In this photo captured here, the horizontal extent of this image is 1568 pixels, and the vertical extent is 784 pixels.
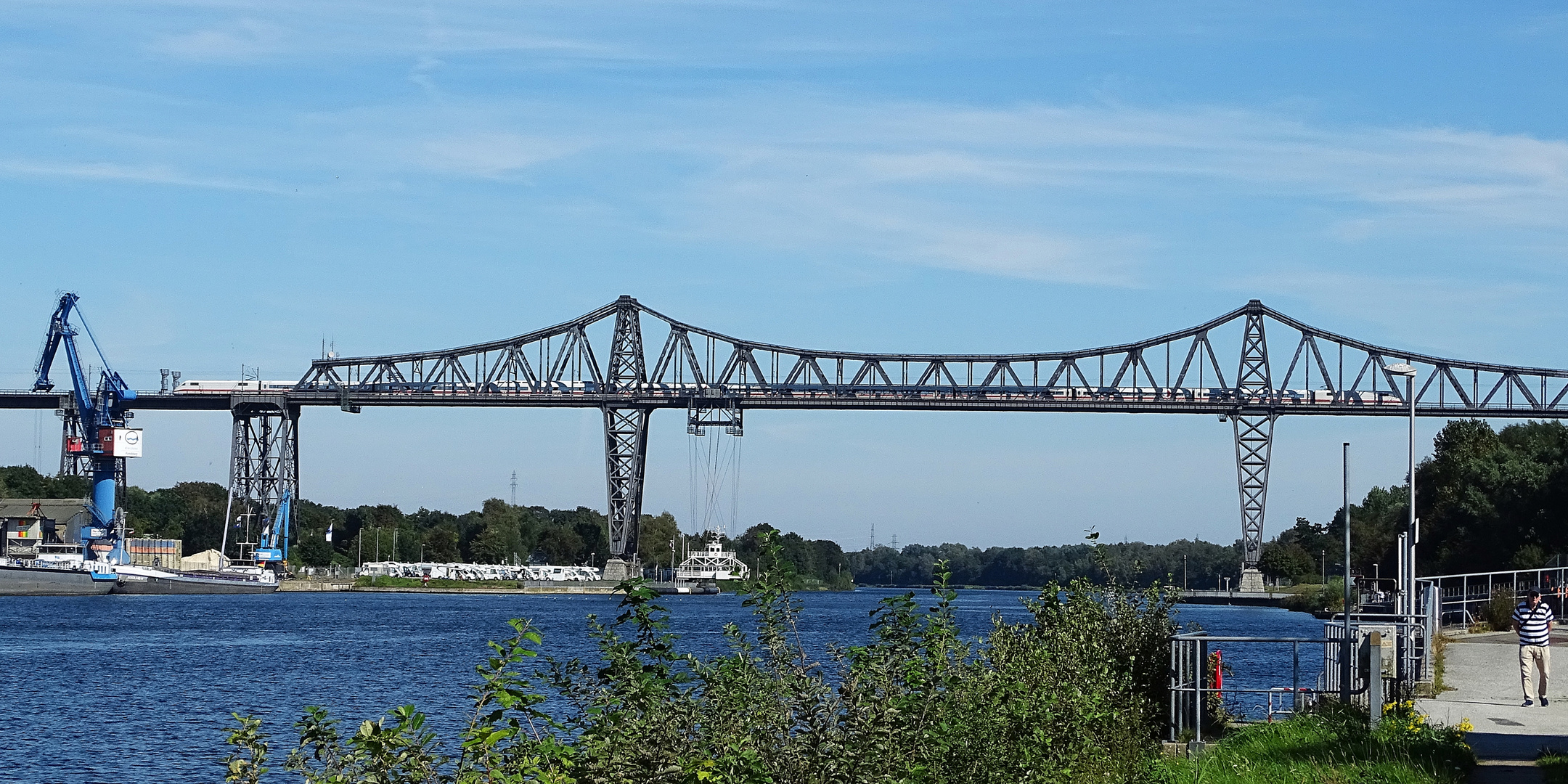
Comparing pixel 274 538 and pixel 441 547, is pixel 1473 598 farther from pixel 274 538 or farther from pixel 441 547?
pixel 441 547

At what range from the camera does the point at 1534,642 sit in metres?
20.0

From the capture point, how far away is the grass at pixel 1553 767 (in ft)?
46.2

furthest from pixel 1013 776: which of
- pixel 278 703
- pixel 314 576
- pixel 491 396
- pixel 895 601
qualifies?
pixel 314 576

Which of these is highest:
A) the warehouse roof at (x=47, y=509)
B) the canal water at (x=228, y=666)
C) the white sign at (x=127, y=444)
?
the white sign at (x=127, y=444)

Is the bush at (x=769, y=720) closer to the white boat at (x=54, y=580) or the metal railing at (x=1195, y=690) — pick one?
the metal railing at (x=1195, y=690)

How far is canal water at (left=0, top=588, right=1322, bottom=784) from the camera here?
2752 centimetres

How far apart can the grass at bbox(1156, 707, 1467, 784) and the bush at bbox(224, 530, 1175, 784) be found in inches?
26.2

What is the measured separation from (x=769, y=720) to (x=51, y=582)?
111460 mm

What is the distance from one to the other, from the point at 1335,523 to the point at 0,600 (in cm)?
9878

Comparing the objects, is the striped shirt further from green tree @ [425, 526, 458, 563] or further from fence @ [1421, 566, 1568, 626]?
green tree @ [425, 526, 458, 563]

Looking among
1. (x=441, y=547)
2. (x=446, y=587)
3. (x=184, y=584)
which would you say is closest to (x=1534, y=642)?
(x=184, y=584)

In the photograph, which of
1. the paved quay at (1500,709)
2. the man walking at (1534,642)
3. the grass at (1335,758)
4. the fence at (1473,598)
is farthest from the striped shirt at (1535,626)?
the fence at (1473,598)

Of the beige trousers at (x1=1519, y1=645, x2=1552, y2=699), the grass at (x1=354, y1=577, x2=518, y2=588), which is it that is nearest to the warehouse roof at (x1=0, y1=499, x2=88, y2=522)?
the grass at (x1=354, y1=577, x2=518, y2=588)

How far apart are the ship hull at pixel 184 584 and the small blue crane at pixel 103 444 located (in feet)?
12.5
